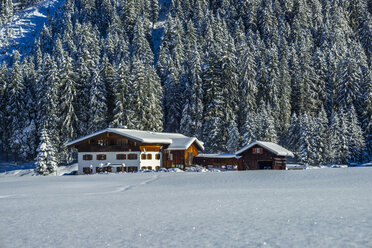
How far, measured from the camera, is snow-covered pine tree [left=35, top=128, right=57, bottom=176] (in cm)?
5375

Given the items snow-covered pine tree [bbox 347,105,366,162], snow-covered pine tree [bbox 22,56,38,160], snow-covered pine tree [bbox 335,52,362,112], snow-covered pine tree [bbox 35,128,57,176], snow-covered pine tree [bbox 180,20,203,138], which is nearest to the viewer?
snow-covered pine tree [bbox 35,128,57,176]

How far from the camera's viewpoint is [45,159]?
180 feet

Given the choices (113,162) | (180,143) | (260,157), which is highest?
(180,143)

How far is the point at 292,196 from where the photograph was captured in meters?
17.5

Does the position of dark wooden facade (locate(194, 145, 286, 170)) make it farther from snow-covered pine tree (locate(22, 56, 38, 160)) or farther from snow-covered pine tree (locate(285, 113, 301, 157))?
snow-covered pine tree (locate(22, 56, 38, 160))

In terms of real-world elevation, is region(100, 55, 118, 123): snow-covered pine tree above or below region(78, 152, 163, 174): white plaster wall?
above

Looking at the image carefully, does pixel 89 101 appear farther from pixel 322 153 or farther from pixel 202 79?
pixel 322 153

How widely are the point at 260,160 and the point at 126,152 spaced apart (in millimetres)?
17707

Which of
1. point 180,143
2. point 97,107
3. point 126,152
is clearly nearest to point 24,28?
point 97,107

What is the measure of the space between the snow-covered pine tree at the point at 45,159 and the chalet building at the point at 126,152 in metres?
4.78

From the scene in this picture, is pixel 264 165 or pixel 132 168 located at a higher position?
pixel 132 168

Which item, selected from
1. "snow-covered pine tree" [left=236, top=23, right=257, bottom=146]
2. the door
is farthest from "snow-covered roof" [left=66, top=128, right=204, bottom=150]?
"snow-covered pine tree" [left=236, top=23, right=257, bottom=146]

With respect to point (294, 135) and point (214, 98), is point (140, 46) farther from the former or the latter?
point (294, 135)

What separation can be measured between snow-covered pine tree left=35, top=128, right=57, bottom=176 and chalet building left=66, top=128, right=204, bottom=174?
4780mm
